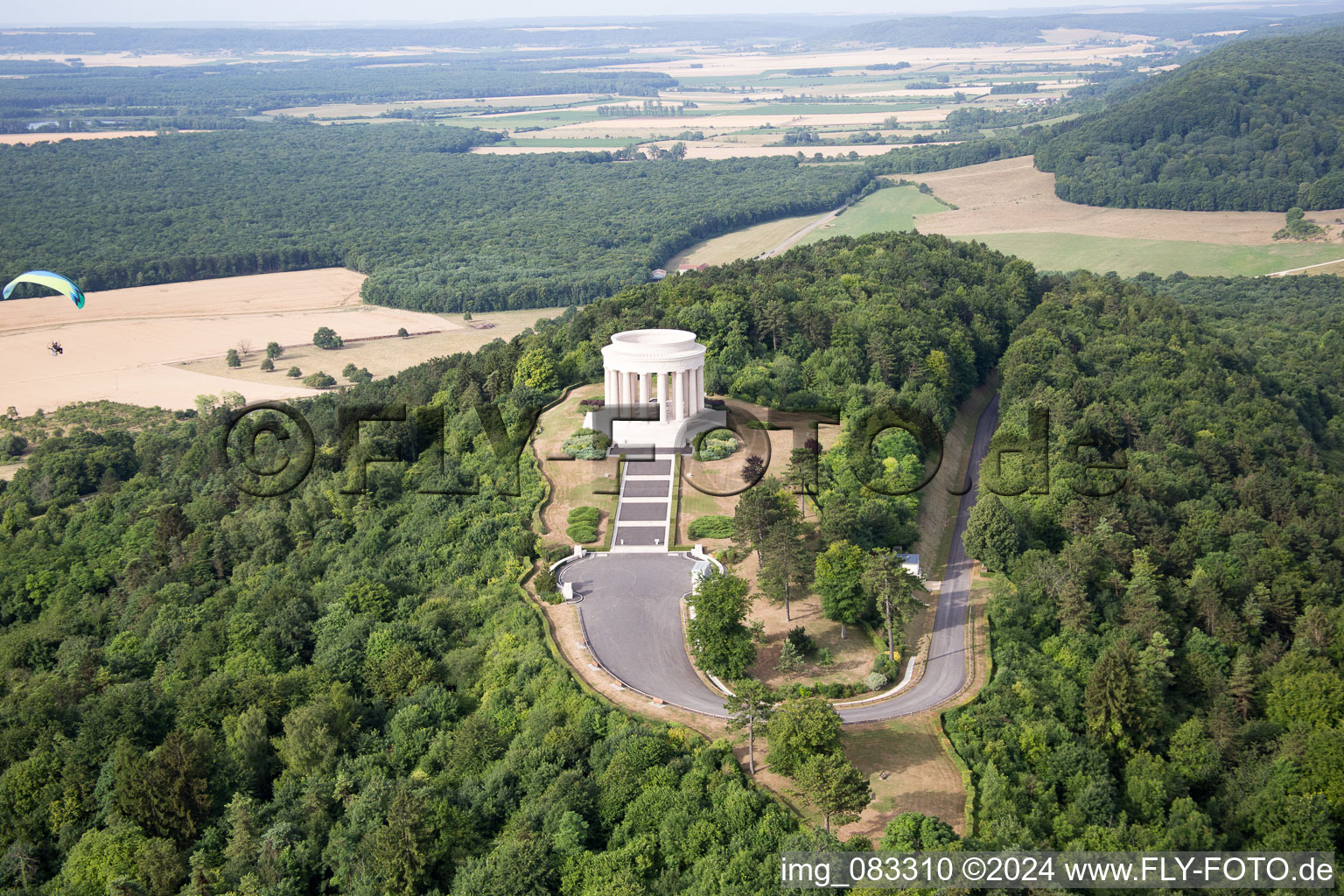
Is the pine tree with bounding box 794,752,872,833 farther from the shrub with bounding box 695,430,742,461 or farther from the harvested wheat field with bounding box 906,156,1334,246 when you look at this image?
the harvested wheat field with bounding box 906,156,1334,246

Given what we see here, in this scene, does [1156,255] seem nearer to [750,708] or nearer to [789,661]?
[789,661]

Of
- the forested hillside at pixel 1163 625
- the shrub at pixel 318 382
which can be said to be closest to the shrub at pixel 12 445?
the shrub at pixel 318 382

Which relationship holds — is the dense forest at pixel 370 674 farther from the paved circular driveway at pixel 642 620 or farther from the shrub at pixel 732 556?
the shrub at pixel 732 556

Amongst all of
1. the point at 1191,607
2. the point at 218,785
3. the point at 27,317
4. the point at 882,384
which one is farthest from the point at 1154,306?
the point at 27,317

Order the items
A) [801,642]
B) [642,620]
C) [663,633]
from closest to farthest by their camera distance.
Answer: [801,642]
[663,633]
[642,620]

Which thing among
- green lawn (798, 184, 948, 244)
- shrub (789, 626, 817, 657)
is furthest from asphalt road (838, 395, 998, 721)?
green lawn (798, 184, 948, 244)

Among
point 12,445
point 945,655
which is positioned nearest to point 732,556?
point 945,655
